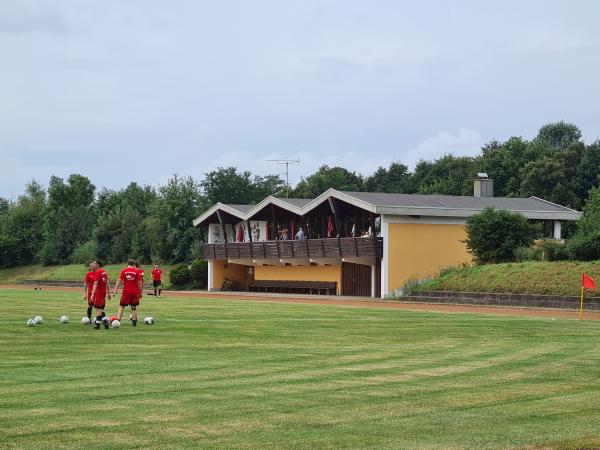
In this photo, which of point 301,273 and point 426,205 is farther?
point 301,273

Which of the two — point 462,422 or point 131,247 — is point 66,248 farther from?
point 462,422

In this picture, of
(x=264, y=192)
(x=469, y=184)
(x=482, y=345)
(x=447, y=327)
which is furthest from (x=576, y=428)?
(x=264, y=192)

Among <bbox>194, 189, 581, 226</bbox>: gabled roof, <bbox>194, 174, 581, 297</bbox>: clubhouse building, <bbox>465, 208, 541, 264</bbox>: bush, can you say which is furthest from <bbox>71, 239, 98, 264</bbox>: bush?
<bbox>465, 208, 541, 264</bbox>: bush

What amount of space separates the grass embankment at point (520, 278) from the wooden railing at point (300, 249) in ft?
20.1

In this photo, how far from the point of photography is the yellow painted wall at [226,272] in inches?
2766

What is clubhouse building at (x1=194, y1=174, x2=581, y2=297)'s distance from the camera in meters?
52.9

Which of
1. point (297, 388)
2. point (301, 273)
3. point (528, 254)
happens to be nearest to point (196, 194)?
point (301, 273)

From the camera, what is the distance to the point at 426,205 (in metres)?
53.8

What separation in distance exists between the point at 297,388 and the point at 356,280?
43613 millimetres

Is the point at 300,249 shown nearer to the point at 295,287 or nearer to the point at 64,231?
the point at 295,287

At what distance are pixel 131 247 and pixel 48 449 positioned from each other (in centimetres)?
7708

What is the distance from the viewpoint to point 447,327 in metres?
27.2

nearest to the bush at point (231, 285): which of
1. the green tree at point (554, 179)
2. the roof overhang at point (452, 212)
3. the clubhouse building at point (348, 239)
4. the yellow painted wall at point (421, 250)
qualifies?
the clubhouse building at point (348, 239)

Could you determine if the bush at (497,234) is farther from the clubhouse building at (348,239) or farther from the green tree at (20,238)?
the green tree at (20,238)
